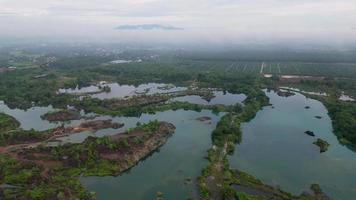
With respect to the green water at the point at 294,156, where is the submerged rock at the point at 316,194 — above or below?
below

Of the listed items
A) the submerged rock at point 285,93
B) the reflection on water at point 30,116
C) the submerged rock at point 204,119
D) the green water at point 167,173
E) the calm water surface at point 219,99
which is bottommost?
the green water at point 167,173

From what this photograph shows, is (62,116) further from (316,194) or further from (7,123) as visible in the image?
(316,194)

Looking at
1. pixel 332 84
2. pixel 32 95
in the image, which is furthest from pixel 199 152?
pixel 332 84

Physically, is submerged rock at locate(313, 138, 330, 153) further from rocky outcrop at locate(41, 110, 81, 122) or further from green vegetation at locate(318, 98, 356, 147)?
rocky outcrop at locate(41, 110, 81, 122)

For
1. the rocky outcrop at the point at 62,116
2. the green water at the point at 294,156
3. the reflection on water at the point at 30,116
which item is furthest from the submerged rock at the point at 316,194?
the reflection on water at the point at 30,116

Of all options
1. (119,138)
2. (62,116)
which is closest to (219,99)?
(119,138)

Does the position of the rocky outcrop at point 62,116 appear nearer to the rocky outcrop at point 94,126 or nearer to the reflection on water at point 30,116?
the reflection on water at point 30,116

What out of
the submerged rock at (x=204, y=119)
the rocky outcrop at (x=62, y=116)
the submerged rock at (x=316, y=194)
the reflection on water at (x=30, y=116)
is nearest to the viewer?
the submerged rock at (x=316, y=194)
